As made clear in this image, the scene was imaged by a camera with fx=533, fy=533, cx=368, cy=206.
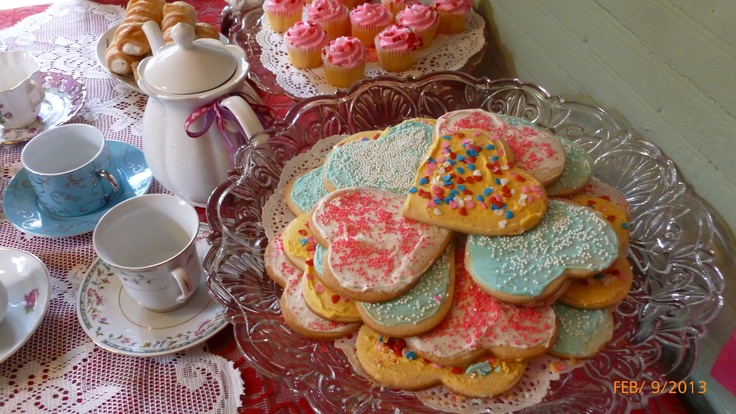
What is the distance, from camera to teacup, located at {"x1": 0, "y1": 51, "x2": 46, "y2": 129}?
1118 mm

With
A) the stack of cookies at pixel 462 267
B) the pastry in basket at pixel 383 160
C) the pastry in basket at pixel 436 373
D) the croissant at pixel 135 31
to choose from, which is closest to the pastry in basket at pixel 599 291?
the stack of cookies at pixel 462 267

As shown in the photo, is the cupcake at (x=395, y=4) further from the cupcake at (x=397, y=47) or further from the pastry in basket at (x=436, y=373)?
the pastry in basket at (x=436, y=373)

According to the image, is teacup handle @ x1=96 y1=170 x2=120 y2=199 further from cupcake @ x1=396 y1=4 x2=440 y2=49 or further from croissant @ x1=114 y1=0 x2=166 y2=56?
cupcake @ x1=396 y1=4 x2=440 y2=49

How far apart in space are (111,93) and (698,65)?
3.99 feet

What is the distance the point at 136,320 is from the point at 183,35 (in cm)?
46

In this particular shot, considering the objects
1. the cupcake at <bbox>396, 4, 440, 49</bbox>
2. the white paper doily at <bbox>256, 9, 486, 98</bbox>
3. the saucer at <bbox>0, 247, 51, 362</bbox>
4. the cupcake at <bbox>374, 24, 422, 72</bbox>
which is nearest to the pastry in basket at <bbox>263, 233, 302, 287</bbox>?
the saucer at <bbox>0, 247, 51, 362</bbox>

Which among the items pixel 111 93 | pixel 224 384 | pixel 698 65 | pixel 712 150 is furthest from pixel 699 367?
pixel 111 93

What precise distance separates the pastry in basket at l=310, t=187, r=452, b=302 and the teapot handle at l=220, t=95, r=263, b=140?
21 cm

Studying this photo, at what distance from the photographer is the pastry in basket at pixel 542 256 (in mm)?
652

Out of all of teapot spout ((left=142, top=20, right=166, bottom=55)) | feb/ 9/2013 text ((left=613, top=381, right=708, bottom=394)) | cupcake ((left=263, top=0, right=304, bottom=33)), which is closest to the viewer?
feb/ 9/2013 text ((left=613, top=381, right=708, bottom=394))

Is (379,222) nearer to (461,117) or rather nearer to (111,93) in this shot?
(461,117)

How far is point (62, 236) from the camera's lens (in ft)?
3.14

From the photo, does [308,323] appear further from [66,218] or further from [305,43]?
Result: [305,43]

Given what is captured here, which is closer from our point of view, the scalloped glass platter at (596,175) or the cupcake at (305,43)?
the scalloped glass platter at (596,175)
